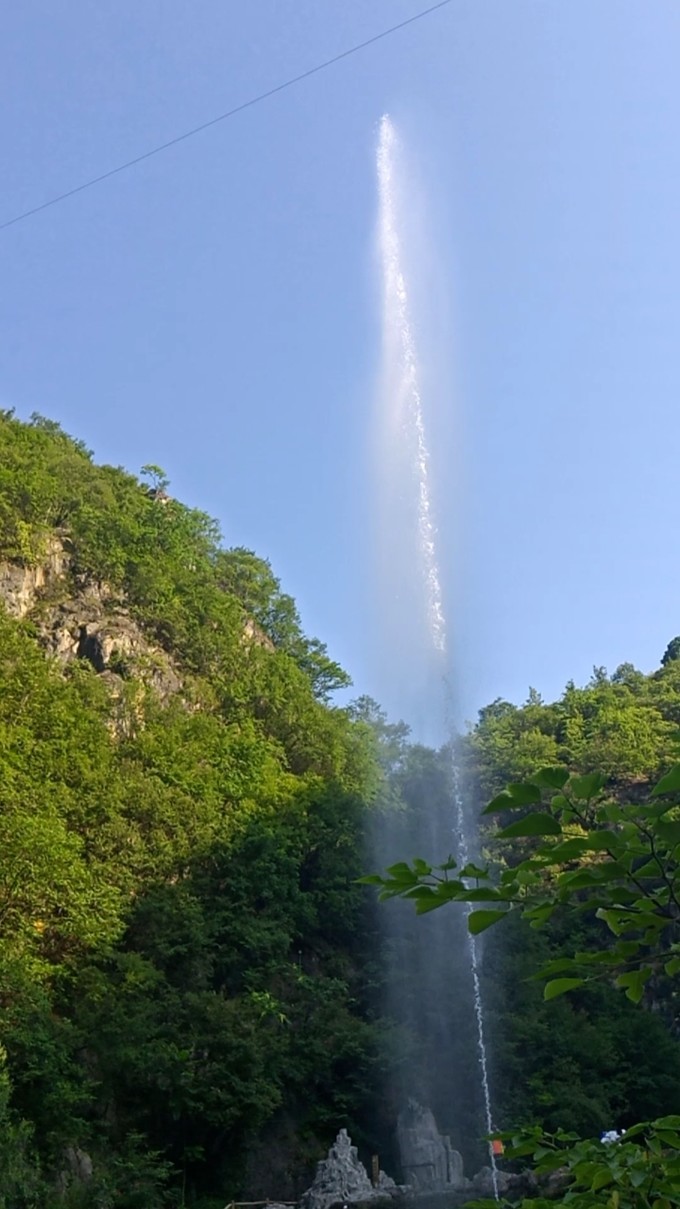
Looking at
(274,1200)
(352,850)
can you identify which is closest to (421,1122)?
(274,1200)

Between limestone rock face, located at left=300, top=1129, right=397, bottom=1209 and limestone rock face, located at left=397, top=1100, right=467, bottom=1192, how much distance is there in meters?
0.72

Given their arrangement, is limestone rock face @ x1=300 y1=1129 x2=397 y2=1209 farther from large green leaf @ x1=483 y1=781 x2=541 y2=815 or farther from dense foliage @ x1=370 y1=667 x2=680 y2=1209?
large green leaf @ x1=483 y1=781 x2=541 y2=815

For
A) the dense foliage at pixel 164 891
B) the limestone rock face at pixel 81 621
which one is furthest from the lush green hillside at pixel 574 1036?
the limestone rock face at pixel 81 621

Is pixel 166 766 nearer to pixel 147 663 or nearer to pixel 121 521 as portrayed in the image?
pixel 147 663

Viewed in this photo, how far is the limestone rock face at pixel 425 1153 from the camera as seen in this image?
64.2ft

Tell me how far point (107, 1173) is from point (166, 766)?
12098mm

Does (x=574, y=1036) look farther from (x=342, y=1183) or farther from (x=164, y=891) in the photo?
(x=164, y=891)

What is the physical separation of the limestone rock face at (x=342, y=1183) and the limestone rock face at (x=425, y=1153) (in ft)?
2.36

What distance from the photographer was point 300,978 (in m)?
25.1

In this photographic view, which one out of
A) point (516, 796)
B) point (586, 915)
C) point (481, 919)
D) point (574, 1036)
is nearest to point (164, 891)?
point (574, 1036)

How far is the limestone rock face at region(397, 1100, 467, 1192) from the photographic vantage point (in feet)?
64.2

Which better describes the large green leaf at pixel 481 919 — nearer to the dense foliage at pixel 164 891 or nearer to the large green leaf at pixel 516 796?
the large green leaf at pixel 516 796

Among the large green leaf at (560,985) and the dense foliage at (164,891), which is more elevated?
the dense foliage at (164,891)

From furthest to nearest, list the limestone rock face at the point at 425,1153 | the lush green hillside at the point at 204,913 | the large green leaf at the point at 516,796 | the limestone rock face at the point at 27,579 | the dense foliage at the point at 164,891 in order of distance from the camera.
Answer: the limestone rock face at the point at 27,579 < the lush green hillside at the point at 204,913 < the dense foliage at the point at 164,891 < the limestone rock face at the point at 425,1153 < the large green leaf at the point at 516,796
